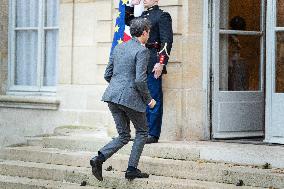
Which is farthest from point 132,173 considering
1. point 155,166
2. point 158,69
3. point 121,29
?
point 121,29

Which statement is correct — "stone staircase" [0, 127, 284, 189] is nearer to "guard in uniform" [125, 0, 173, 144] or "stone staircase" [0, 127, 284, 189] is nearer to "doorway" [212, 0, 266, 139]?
"guard in uniform" [125, 0, 173, 144]

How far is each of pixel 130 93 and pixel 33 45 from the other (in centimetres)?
526

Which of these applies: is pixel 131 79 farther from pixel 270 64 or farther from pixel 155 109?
pixel 270 64

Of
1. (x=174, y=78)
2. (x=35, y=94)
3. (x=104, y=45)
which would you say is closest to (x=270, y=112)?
(x=174, y=78)

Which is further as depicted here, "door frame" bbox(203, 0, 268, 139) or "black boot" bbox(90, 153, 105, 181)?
"door frame" bbox(203, 0, 268, 139)

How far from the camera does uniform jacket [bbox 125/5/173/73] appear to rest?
35.7 feet

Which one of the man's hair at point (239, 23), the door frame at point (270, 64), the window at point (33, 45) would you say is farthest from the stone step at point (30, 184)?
the man's hair at point (239, 23)

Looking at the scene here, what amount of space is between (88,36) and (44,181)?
3.23 m

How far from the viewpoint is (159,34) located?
1107 centimetres

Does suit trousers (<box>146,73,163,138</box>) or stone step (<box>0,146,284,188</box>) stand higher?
suit trousers (<box>146,73,163,138</box>)

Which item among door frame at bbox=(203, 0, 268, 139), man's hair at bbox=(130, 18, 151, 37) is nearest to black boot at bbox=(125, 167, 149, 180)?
man's hair at bbox=(130, 18, 151, 37)

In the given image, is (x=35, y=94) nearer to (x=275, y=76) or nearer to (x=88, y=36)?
(x=88, y=36)

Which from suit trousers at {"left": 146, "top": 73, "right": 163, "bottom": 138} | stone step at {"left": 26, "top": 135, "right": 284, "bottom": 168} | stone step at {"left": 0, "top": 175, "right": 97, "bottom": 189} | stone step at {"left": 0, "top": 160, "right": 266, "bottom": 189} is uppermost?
suit trousers at {"left": 146, "top": 73, "right": 163, "bottom": 138}

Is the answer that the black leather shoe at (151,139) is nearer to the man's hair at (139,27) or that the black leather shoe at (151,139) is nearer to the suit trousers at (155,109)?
the suit trousers at (155,109)
